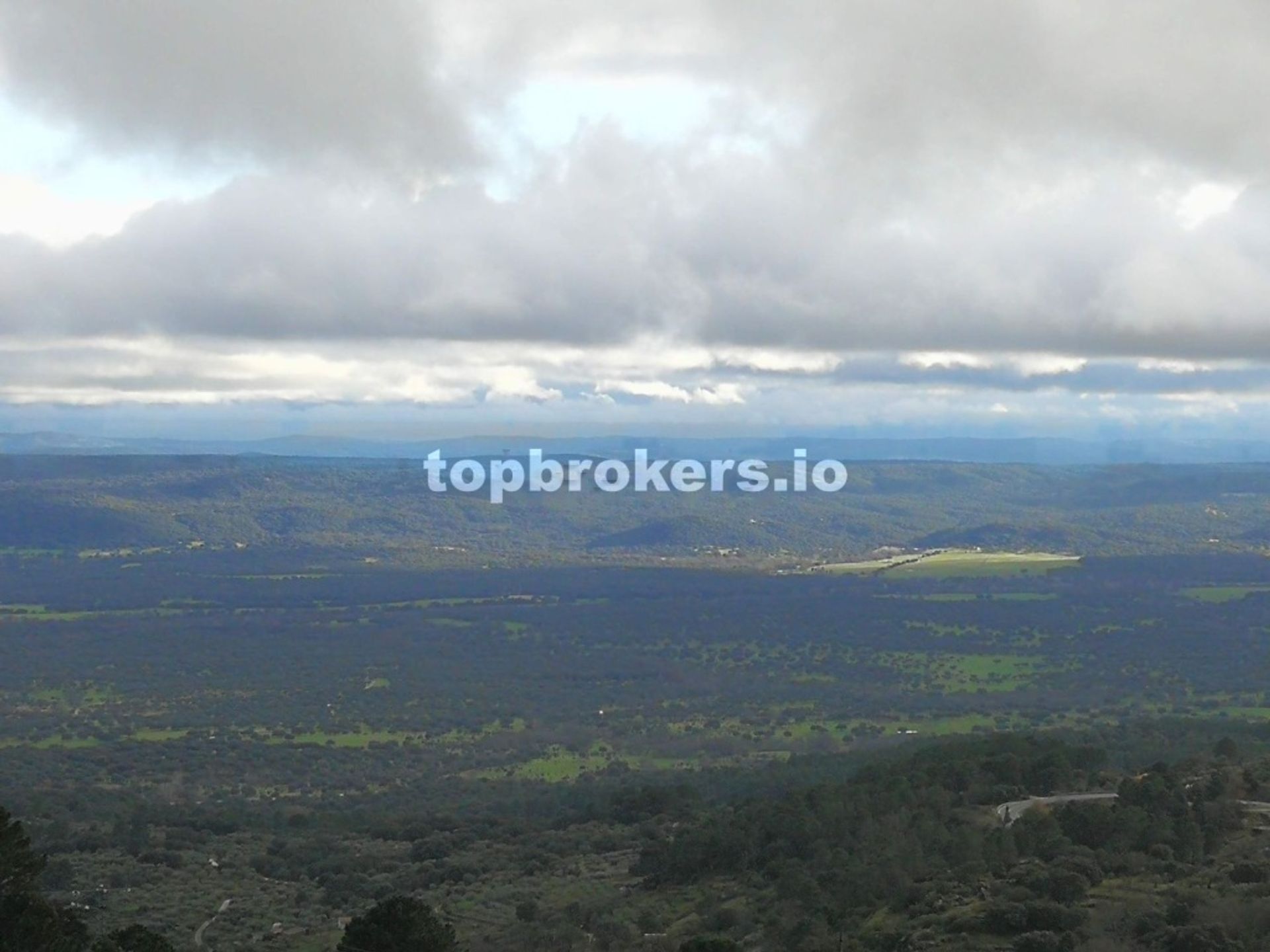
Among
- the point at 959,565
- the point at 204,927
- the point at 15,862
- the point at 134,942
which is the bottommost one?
the point at 959,565

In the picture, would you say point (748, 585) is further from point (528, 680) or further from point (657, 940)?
point (657, 940)

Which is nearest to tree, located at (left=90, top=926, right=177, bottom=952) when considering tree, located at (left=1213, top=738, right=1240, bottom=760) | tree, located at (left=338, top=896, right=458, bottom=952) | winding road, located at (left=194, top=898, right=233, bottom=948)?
tree, located at (left=338, top=896, right=458, bottom=952)

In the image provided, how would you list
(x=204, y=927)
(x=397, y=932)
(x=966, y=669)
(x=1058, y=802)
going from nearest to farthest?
(x=397, y=932), (x=204, y=927), (x=1058, y=802), (x=966, y=669)

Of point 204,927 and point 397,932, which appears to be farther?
point 204,927

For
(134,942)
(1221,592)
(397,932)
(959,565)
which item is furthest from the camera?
(959,565)

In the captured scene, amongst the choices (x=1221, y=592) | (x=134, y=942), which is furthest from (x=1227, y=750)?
(x=1221, y=592)

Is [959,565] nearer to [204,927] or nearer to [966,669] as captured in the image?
[966,669]

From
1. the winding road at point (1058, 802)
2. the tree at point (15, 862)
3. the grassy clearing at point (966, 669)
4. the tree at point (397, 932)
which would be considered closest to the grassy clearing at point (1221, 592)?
the grassy clearing at point (966, 669)

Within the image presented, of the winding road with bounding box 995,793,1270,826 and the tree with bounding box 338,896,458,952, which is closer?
the tree with bounding box 338,896,458,952

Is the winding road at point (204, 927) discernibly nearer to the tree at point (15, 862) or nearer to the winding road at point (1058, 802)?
the tree at point (15, 862)

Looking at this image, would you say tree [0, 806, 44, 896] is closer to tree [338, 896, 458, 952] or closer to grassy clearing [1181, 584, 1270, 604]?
tree [338, 896, 458, 952]
